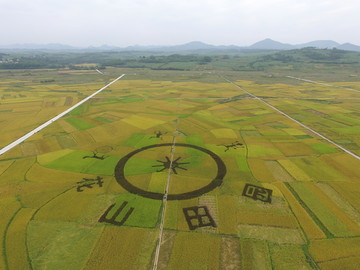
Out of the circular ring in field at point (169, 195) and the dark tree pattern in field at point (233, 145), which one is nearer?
the circular ring in field at point (169, 195)

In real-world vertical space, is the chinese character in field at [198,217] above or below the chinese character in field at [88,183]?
above

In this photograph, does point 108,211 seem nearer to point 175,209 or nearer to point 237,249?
point 175,209

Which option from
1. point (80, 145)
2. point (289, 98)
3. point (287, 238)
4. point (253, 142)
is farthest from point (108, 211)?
point (289, 98)

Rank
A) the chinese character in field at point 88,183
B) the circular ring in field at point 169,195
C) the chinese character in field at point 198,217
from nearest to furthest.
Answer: the chinese character in field at point 198,217
the circular ring in field at point 169,195
the chinese character in field at point 88,183

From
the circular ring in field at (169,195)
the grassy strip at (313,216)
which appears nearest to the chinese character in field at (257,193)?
the grassy strip at (313,216)

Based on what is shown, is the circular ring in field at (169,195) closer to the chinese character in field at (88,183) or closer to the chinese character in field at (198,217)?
the chinese character in field at (198,217)

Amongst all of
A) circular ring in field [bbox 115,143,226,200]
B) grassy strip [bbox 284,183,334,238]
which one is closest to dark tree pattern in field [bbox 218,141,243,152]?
circular ring in field [bbox 115,143,226,200]

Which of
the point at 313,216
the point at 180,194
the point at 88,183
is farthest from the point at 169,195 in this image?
the point at 313,216

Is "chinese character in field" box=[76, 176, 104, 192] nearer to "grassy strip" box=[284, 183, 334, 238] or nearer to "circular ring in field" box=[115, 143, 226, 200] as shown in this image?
"circular ring in field" box=[115, 143, 226, 200]
